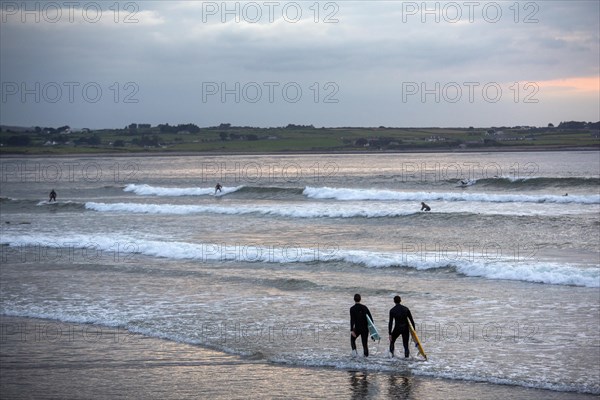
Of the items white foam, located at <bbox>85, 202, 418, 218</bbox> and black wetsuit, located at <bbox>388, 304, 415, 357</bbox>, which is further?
white foam, located at <bbox>85, 202, 418, 218</bbox>

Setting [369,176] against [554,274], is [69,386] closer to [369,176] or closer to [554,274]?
[554,274]

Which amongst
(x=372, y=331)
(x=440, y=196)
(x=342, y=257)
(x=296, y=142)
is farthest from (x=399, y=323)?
(x=296, y=142)

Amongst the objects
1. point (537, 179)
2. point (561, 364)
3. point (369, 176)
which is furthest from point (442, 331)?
point (369, 176)

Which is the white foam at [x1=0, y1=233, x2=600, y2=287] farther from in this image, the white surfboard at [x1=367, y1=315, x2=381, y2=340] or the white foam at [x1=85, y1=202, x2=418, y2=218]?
the white foam at [x1=85, y1=202, x2=418, y2=218]

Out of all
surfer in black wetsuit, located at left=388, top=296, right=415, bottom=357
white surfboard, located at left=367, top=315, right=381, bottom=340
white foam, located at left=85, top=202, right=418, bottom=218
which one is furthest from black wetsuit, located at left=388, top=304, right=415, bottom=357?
white foam, located at left=85, top=202, right=418, bottom=218

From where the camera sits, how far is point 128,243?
31.3 metres

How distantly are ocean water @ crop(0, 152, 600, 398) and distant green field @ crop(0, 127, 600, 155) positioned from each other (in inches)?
3519

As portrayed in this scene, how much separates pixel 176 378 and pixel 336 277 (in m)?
10.7

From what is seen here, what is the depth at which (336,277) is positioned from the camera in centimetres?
2322

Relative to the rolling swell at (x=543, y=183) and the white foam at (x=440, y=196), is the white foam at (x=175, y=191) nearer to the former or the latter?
the white foam at (x=440, y=196)

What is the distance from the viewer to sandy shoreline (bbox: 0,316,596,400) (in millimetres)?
12211

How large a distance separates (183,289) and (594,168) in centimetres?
6917

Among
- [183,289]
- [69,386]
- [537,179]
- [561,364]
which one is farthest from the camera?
[537,179]

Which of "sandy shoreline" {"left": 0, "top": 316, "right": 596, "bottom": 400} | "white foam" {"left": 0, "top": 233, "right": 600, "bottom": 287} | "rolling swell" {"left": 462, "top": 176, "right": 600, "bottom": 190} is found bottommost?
"sandy shoreline" {"left": 0, "top": 316, "right": 596, "bottom": 400}
